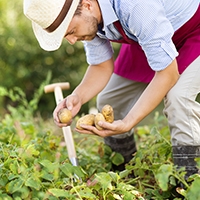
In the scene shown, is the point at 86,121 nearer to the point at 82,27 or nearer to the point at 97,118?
the point at 97,118

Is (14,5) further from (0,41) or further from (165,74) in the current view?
→ (165,74)

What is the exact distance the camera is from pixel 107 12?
215 cm

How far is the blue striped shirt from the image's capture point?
204cm

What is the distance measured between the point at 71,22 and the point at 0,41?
12.0 ft

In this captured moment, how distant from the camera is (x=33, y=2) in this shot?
2072 millimetres

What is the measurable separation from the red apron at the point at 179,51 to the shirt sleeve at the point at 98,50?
0.49 ft

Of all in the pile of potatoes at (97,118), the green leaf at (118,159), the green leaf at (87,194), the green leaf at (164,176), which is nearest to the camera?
the green leaf at (164,176)

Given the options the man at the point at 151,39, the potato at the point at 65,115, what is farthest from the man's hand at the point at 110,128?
the potato at the point at 65,115

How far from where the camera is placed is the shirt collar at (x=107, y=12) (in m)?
2.13

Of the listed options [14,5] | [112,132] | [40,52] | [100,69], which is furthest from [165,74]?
[14,5]

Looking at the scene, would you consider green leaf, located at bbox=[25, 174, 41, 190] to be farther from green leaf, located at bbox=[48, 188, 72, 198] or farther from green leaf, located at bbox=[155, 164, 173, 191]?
green leaf, located at bbox=[155, 164, 173, 191]

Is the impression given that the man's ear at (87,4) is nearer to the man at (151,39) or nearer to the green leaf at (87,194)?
the man at (151,39)

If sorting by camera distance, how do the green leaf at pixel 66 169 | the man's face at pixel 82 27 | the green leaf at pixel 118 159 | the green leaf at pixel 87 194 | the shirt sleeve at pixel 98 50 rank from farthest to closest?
1. the green leaf at pixel 118 159
2. the shirt sleeve at pixel 98 50
3. the man's face at pixel 82 27
4. the green leaf at pixel 66 169
5. the green leaf at pixel 87 194

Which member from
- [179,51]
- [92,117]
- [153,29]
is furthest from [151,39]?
[92,117]
